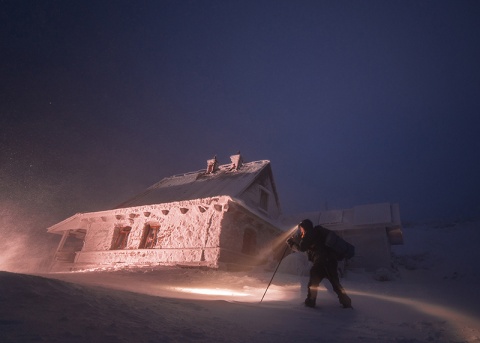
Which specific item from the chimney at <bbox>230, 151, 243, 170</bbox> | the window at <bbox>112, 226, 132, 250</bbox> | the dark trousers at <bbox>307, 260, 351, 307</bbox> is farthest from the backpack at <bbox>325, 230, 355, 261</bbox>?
the window at <bbox>112, 226, 132, 250</bbox>

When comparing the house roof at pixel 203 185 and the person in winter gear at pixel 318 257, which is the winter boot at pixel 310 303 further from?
the house roof at pixel 203 185

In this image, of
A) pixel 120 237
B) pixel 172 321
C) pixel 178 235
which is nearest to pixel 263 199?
pixel 178 235

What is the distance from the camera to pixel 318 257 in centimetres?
482

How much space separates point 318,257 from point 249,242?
9.73 m

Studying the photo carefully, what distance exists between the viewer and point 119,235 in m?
15.7

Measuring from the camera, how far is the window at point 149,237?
13.9 meters

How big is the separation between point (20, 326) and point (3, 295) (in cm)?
65

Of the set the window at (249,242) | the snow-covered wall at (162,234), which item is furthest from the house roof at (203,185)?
the window at (249,242)

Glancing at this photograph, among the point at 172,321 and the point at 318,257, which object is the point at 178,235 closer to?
the point at 318,257

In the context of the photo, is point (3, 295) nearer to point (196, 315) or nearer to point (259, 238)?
point (196, 315)

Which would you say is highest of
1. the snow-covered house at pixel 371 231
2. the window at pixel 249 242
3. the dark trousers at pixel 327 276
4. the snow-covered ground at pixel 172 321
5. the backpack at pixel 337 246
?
the snow-covered house at pixel 371 231

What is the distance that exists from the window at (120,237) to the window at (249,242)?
285 inches

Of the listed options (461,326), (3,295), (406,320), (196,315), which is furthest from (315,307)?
(3,295)

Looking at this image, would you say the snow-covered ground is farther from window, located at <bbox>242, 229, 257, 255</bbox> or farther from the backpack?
window, located at <bbox>242, 229, 257, 255</bbox>
